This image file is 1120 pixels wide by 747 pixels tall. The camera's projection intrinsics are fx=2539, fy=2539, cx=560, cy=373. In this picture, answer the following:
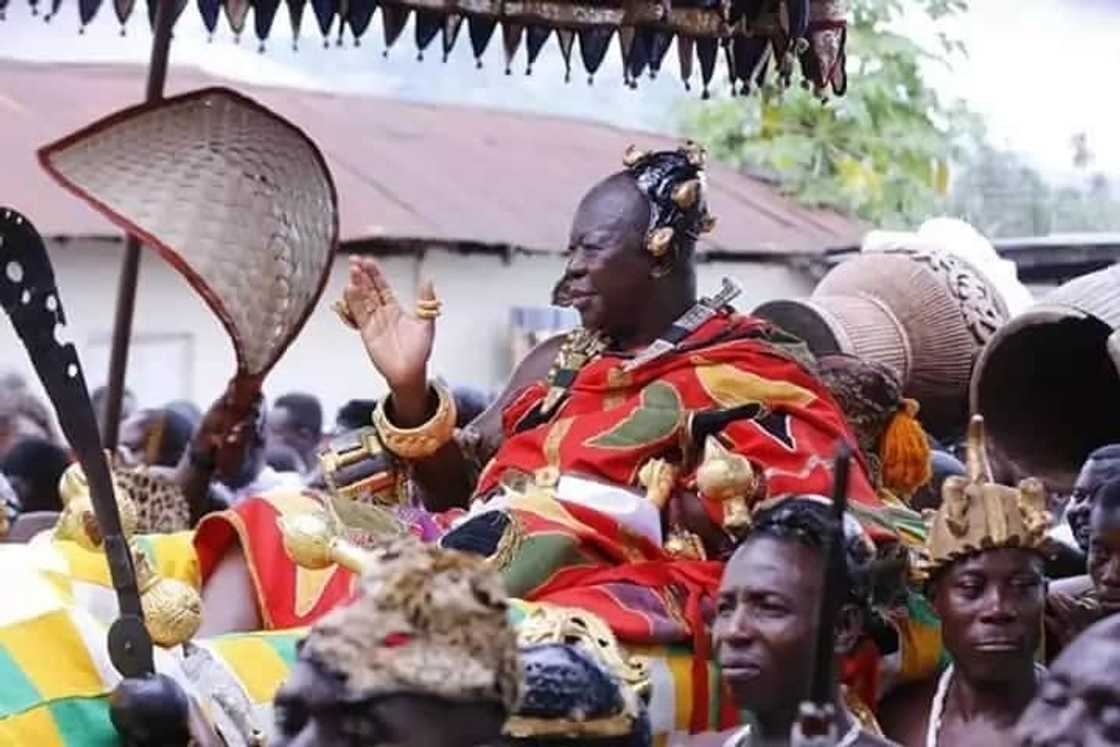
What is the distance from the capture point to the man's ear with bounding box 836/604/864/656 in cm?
394

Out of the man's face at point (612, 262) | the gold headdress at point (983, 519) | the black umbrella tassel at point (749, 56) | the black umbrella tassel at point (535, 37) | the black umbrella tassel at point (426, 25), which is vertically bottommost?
the gold headdress at point (983, 519)

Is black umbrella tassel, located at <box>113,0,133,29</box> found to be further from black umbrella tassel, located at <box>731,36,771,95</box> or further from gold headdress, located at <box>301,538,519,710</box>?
gold headdress, located at <box>301,538,519,710</box>

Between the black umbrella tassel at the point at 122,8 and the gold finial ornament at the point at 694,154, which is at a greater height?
the black umbrella tassel at the point at 122,8

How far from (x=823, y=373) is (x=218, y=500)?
212 centimetres

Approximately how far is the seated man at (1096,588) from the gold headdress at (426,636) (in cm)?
205

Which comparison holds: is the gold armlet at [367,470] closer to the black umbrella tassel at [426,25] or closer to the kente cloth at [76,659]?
the kente cloth at [76,659]

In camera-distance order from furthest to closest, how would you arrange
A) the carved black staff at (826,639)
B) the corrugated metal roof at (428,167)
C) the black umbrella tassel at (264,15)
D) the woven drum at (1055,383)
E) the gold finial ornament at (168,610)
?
1. the corrugated metal roof at (428,167)
2. the woven drum at (1055,383)
3. the black umbrella tassel at (264,15)
4. the gold finial ornament at (168,610)
5. the carved black staff at (826,639)

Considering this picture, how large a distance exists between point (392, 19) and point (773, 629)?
152cm

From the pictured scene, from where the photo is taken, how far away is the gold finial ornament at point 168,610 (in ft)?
13.1

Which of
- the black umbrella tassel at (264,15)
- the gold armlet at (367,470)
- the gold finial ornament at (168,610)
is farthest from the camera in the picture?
the gold armlet at (367,470)

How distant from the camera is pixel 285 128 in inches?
194

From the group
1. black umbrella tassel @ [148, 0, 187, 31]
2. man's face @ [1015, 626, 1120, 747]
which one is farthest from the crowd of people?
black umbrella tassel @ [148, 0, 187, 31]

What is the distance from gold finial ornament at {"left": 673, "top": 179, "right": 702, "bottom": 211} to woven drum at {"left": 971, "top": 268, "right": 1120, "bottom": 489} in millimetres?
926

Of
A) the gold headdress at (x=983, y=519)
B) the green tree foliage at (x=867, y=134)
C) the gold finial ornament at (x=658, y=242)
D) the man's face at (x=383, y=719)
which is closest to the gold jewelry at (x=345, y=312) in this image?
the gold finial ornament at (x=658, y=242)
